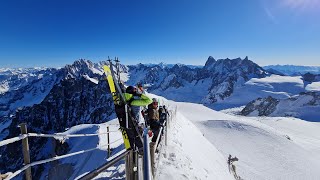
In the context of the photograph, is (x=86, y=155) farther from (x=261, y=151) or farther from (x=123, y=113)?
(x=261, y=151)

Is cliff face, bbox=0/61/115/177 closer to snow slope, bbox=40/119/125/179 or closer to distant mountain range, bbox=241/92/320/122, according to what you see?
snow slope, bbox=40/119/125/179

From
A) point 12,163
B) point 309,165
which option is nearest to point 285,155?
point 309,165

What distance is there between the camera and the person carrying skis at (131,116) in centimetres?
897

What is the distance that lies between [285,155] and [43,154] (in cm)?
5352

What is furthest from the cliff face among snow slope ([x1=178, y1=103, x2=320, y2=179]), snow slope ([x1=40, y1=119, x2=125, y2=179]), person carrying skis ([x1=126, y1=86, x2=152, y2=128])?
person carrying skis ([x1=126, y1=86, x2=152, y2=128])

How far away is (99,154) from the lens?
63.4 ft

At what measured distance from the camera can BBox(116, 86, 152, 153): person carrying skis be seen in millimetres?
8969

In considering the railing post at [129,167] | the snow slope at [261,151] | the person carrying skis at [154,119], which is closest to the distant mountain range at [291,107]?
the snow slope at [261,151]

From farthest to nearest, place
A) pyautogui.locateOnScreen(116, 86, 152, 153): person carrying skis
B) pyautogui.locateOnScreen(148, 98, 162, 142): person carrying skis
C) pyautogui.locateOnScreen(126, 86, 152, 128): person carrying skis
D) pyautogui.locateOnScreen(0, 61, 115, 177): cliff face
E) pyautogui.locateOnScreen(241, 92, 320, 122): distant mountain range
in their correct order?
pyautogui.locateOnScreen(241, 92, 320, 122): distant mountain range < pyautogui.locateOnScreen(0, 61, 115, 177): cliff face < pyautogui.locateOnScreen(148, 98, 162, 142): person carrying skis < pyautogui.locateOnScreen(126, 86, 152, 128): person carrying skis < pyautogui.locateOnScreen(116, 86, 152, 153): person carrying skis

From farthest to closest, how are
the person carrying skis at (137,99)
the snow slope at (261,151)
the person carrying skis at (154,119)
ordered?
the snow slope at (261,151)
the person carrying skis at (154,119)
the person carrying skis at (137,99)

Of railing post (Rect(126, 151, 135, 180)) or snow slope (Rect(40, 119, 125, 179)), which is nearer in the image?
railing post (Rect(126, 151, 135, 180))

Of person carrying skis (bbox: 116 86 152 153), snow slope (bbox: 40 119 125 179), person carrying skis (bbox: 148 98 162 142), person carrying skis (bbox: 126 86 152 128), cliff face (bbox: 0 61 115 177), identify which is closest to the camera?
person carrying skis (bbox: 116 86 152 153)

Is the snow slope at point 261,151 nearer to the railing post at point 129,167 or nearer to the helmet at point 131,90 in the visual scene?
the helmet at point 131,90

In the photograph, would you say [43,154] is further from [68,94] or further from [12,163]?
[68,94]
